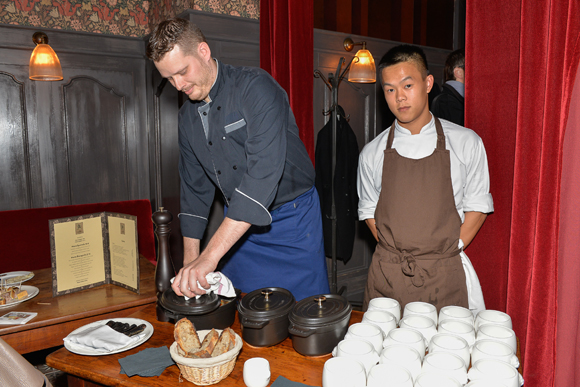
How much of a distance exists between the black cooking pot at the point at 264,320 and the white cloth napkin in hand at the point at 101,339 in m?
0.33

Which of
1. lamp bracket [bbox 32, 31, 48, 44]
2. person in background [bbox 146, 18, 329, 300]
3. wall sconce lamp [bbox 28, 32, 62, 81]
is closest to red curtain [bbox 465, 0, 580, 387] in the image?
person in background [bbox 146, 18, 329, 300]

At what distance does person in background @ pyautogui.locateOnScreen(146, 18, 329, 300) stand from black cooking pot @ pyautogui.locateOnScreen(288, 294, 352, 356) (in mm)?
368

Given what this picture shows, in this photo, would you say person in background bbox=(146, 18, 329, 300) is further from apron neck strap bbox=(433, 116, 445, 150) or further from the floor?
the floor

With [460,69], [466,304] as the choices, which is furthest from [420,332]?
[460,69]

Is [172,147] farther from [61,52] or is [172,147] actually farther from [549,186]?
[549,186]

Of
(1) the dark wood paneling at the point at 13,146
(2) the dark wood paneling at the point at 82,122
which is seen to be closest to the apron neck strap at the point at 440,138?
(2) the dark wood paneling at the point at 82,122

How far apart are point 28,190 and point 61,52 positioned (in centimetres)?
108

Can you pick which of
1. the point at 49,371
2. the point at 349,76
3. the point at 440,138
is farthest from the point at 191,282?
the point at 349,76

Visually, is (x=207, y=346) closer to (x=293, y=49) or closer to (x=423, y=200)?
(x=423, y=200)

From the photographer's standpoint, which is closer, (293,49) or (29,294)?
(29,294)

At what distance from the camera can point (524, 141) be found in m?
1.36

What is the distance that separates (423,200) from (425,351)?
0.67m

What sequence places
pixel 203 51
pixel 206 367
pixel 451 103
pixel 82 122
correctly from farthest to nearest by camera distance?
pixel 82 122 < pixel 451 103 < pixel 203 51 < pixel 206 367

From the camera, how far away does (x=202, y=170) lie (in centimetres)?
184
